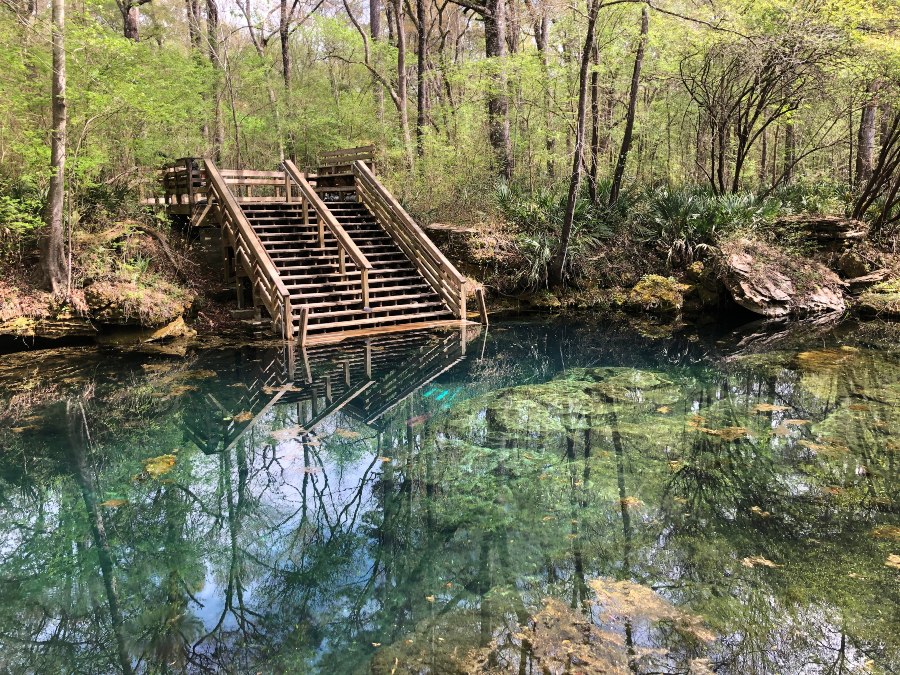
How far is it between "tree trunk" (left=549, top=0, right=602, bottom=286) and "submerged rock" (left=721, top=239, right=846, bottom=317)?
12.0ft

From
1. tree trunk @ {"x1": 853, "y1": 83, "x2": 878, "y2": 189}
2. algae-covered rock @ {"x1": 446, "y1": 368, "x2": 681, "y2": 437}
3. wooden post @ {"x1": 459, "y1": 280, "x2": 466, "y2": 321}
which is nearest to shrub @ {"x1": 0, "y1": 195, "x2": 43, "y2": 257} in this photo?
wooden post @ {"x1": 459, "y1": 280, "x2": 466, "y2": 321}

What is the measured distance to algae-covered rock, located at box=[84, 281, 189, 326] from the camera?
10.4 metres

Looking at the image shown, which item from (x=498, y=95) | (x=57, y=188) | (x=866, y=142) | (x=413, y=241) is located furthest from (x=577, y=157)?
(x=866, y=142)

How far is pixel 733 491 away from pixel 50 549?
5431mm

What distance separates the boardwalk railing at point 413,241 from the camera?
12.5 meters

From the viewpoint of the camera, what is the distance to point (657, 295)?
14.1 meters

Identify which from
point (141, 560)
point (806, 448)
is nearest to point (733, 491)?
point (806, 448)

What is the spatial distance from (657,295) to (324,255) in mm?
7652

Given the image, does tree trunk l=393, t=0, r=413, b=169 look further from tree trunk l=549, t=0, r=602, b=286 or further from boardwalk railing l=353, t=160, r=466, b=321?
tree trunk l=549, t=0, r=602, b=286

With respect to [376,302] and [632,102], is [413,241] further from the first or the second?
[632,102]

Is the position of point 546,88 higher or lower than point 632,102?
higher

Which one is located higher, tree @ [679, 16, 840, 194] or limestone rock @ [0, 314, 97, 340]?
tree @ [679, 16, 840, 194]

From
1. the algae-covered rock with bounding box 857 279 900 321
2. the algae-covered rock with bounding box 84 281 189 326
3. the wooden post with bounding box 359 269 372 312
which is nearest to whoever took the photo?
the algae-covered rock with bounding box 84 281 189 326

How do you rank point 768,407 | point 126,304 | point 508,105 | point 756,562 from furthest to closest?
point 508,105 → point 126,304 → point 768,407 → point 756,562
